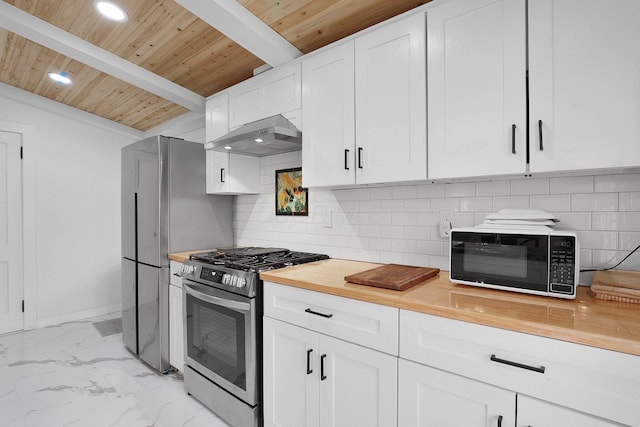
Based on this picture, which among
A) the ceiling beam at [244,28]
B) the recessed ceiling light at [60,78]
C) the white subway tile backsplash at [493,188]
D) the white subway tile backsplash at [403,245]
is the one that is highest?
the recessed ceiling light at [60,78]

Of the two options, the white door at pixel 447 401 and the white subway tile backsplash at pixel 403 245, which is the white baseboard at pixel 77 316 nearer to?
the white subway tile backsplash at pixel 403 245

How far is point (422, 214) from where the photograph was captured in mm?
1982

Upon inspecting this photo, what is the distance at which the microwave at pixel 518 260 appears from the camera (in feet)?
4.16

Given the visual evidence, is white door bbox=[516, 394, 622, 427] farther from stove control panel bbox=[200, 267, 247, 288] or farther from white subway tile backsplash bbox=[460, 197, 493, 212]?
stove control panel bbox=[200, 267, 247, 288]

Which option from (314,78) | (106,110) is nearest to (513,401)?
(314,78)

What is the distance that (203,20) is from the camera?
2043 mm

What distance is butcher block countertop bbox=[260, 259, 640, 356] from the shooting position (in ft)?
3.19

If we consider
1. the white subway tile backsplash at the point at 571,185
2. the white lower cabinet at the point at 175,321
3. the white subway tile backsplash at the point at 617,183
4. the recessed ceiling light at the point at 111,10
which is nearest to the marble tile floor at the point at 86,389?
the white lower cabinet at the point at 175,321

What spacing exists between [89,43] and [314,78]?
1.93 meters

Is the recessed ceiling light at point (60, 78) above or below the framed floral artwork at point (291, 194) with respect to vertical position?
above

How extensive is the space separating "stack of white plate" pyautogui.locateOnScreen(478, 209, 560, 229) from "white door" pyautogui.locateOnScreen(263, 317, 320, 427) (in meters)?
1.00

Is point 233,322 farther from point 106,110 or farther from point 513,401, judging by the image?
point 106,110

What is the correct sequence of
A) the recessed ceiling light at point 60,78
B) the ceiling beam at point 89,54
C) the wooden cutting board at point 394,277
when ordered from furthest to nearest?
the recessed ceiling light at point 60,78 < the ceiling beam at point 89,54 < the wooden cutting board at point 394,277

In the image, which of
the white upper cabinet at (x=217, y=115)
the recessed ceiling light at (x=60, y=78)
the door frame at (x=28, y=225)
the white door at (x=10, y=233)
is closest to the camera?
the white upper cabinet at (x=217, y=115)
